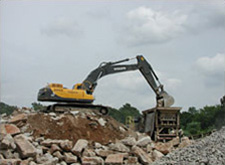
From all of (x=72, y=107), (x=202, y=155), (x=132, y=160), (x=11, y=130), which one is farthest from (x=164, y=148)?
(x=11, y=130)

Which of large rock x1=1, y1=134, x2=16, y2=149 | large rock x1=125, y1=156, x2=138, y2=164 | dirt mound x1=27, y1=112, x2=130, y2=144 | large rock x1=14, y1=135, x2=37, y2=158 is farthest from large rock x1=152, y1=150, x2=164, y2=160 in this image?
large rock x1=1, y1=134, x2=16, y2=149

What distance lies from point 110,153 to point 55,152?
173cm

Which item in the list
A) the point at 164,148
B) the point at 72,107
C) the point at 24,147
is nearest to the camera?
the point at 24,147

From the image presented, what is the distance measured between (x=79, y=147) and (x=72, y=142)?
3.73ft

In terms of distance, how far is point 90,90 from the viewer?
627 inches

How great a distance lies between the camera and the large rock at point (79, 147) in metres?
11.1

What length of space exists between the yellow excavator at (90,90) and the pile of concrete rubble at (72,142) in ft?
2.09

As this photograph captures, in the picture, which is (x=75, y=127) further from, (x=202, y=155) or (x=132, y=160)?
(x=202, y=155)

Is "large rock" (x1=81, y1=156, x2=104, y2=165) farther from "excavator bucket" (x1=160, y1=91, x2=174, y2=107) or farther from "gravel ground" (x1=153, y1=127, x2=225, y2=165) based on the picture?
"excavator bucket" (x1=160, y1=91, x2=174, y2=107)

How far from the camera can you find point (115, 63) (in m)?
16.9

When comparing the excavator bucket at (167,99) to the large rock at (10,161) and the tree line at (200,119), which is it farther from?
the tree line at (200,119)

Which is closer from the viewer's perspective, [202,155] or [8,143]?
[202,155]

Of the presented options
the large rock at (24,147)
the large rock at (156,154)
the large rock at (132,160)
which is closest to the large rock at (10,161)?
the large rock at (24,147)

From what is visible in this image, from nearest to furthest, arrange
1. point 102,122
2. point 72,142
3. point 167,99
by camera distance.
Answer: point 72,142 → point 102,122 → point 167,99
